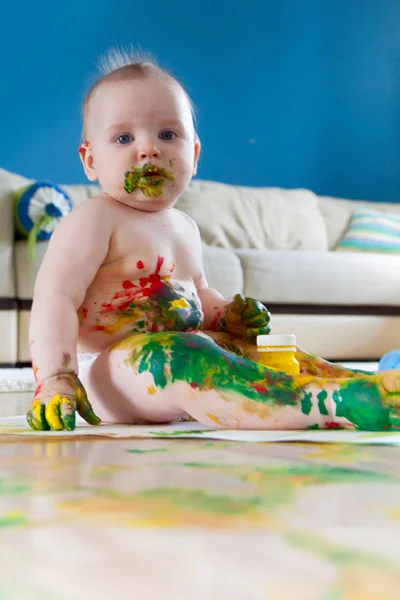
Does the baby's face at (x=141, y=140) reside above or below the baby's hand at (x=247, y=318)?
above

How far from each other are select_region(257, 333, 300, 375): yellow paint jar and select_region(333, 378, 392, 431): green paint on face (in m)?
0.21

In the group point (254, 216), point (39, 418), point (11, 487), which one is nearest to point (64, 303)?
point (39, 418)

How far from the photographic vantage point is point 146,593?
31 centimetres

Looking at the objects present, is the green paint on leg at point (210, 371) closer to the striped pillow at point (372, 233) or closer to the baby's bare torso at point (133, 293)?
the baby's bare torso at point (133, 293)

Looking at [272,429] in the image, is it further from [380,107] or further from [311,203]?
[380,107]

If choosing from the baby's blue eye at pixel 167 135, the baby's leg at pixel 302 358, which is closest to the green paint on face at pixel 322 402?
the baby's leg at pixel 302 358

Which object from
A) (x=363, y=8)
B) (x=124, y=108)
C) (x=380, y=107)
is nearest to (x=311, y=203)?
(x=380, y=107)

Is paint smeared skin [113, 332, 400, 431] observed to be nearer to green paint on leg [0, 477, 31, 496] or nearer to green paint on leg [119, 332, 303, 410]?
green paint on leg [119, 332, 303, 410]

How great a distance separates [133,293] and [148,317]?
45 mm

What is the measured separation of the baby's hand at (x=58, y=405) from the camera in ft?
2.98

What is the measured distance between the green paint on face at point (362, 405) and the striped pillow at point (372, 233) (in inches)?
110

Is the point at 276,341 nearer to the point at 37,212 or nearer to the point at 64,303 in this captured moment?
the point at 64,303

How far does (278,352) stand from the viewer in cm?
109

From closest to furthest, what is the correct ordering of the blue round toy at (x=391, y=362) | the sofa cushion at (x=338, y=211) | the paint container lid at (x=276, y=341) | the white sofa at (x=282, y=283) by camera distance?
1. the paint container lid at (x=276, y=341)
2. the blue round toy at (x=391, y=362)
3. the white sofa at (x=282, y=283)
4. the sofa cushion at (x=338, y=211)
